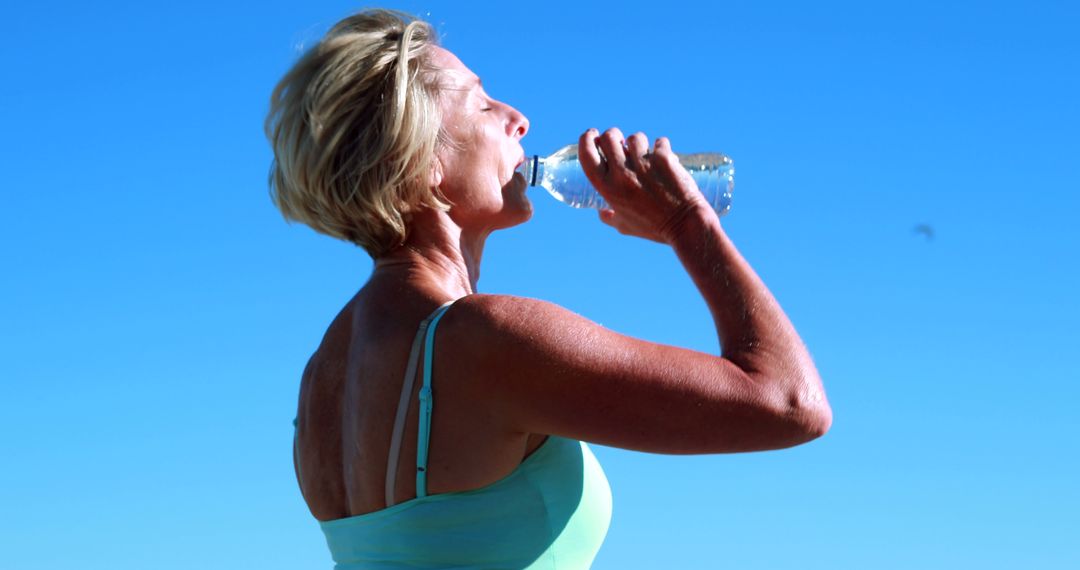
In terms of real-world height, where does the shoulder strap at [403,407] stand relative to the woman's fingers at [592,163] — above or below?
below

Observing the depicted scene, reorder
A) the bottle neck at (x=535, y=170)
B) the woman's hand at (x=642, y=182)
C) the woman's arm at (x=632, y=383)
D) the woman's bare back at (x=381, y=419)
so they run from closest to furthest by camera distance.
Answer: the woman's arm at (x=632, y=383), the woman's bare back at (x=381, y=419), the woman's hand at (x=642, y=182), the bottle neck at (x=535, y=170)

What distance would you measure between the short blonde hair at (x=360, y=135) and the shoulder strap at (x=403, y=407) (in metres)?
0.75

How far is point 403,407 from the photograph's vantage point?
4.34 meters

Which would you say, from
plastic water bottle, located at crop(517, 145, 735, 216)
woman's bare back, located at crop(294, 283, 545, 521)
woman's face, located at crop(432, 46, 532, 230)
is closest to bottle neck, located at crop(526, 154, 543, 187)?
plastic water bottle, located at crop(517, 145, 735, 216)

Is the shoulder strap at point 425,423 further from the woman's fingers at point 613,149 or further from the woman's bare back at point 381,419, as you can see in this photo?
the woman's fingers at point 613,149

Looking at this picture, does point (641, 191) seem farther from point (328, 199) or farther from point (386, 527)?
point (386, 527)

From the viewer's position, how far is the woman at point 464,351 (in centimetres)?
412

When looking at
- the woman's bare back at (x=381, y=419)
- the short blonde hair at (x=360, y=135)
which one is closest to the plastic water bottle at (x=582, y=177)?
the short blonde hair at (x=360, y=135)

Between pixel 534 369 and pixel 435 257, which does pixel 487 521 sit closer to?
pixel 534 369

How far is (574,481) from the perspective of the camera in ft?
14.9

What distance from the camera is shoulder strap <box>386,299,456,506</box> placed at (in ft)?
14.2

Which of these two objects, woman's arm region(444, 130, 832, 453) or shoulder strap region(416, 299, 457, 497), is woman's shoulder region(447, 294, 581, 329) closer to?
woman's arm region(444, 130, 832, 453)

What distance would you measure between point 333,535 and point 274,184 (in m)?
1.54

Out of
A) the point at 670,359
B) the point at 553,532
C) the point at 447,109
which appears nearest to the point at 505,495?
the point at 553,532
